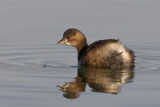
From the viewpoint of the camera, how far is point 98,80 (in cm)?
1120

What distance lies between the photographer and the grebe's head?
1312cm

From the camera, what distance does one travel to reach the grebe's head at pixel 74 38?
13125 mm

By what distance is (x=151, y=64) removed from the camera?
12.8 meters

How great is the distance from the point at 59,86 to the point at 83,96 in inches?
32.0

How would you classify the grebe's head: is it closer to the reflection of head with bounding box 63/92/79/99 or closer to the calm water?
the calm water

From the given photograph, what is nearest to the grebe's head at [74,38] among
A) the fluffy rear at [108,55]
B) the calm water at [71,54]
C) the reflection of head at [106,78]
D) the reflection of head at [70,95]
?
the calm water at [71,54]

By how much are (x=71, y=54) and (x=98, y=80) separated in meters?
2.95

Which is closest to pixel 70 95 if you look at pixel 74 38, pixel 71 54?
pixel 74 38

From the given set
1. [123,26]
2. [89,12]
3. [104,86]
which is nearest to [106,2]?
[89,12]

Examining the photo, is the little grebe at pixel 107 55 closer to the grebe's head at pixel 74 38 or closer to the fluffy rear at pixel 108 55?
the fluffy rear at pixel 108 55

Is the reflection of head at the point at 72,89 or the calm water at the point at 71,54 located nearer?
the calm water at the point at 71,54

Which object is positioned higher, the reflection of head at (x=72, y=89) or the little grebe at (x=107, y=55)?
the little grebe at (x=107, y=55)

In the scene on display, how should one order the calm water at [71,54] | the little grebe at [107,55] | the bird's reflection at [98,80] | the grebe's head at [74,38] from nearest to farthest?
the calm water at [71,54] → the bird's reflection at [98,80] → the little grebe at [107,55] → the grebe's head at [74,38]

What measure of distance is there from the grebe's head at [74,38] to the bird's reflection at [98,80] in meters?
0.76
